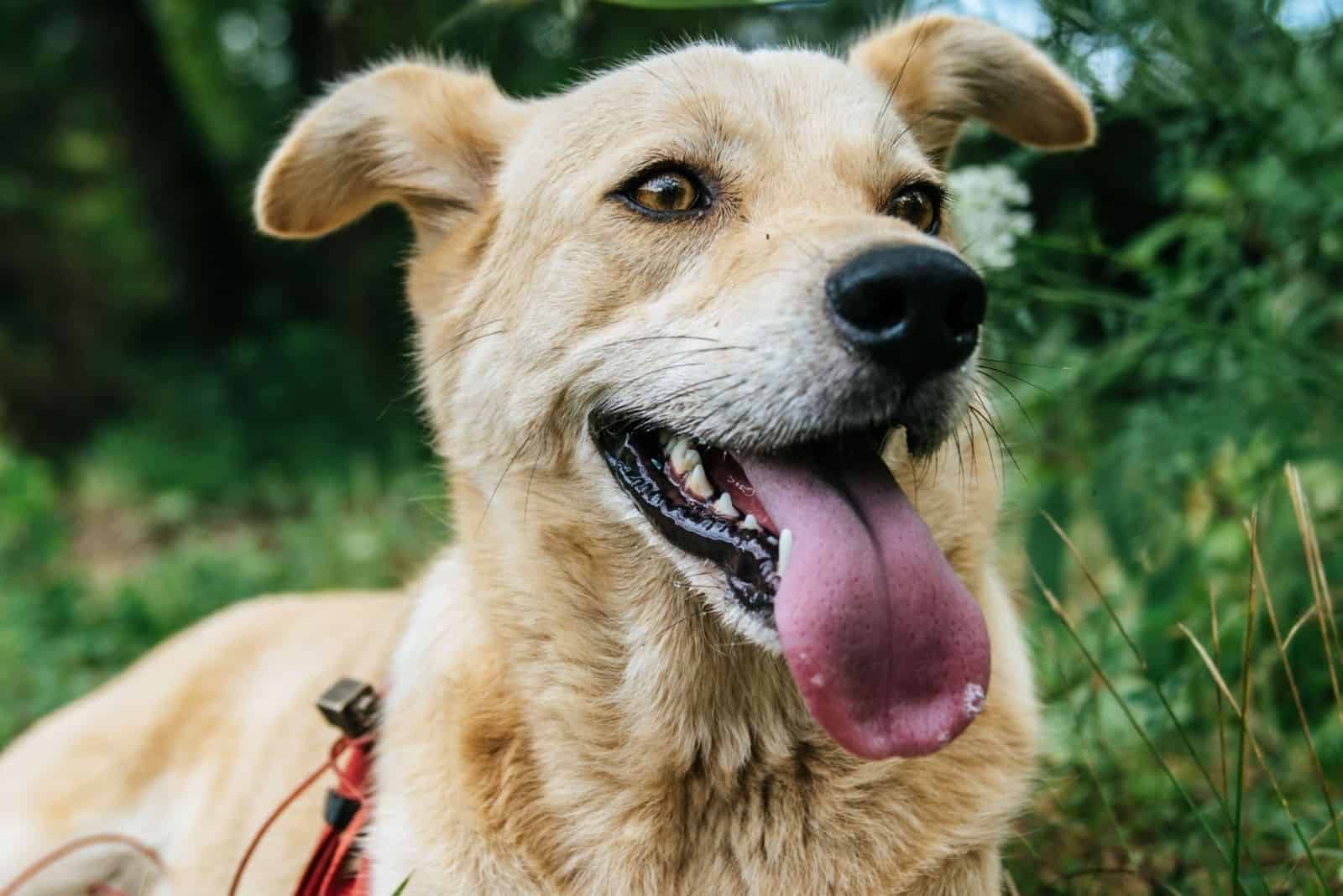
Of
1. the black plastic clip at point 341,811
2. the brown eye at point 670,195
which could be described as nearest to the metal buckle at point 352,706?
the black plastic clip at point 341,811

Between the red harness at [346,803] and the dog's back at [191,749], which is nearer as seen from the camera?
the red harness at [346,803]

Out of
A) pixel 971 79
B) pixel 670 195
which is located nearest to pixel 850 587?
pixel 670 195

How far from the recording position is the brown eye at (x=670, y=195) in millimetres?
2295

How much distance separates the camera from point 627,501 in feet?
7.24

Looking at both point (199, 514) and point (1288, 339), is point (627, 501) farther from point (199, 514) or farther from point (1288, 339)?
point (199, 514)

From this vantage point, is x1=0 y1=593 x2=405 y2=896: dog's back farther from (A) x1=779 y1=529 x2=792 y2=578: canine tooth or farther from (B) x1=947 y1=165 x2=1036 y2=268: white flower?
(B) x1=947 y1=165 x2=1036 y2=268: white flower

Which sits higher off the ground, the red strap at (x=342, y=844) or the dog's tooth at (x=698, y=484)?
the dog's tooth at (x=698, y=484)

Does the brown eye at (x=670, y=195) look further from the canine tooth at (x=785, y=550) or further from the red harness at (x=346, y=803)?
the red harness at (x=346, y=803)

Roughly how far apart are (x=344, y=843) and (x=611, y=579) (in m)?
0.78

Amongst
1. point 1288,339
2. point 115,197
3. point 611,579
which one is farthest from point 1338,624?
point 115,197

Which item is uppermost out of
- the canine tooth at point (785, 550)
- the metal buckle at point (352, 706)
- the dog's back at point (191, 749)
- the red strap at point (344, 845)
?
the canine tooth at point (785, 550)

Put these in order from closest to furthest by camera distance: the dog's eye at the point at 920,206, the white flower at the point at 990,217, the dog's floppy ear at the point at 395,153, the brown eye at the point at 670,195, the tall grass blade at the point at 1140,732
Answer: the tall grass blade at the point at 1140,732
the brown eye at the point at 670,195
the dog's eye at the point at 920,206
the dog's floppy ear at the point at 395,153
the white flower at the point at 990,217

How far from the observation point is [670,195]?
90.4 inches

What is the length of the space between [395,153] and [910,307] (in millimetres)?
1501
